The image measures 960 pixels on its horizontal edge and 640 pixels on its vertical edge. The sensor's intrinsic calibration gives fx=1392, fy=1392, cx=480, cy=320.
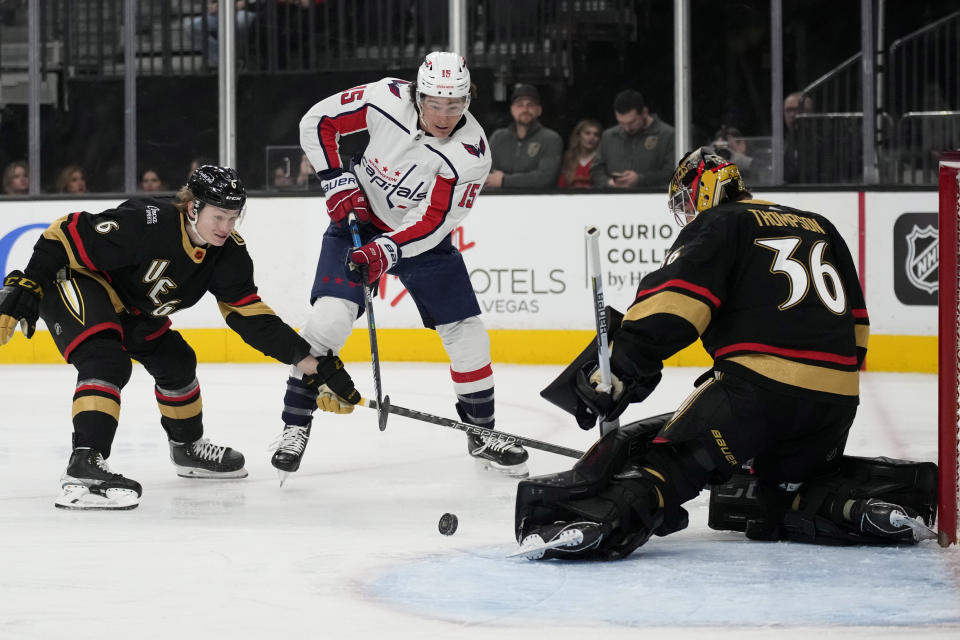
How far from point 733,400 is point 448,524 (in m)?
0.70

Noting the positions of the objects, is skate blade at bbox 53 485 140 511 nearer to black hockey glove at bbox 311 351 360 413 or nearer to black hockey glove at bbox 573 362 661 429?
black hockey glove at bbox 311 351 360 413

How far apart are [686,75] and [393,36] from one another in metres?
1.59

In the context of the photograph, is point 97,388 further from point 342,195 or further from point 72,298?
point 342,195

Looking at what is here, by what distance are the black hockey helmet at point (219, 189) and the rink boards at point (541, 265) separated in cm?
306

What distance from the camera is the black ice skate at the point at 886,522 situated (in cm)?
276

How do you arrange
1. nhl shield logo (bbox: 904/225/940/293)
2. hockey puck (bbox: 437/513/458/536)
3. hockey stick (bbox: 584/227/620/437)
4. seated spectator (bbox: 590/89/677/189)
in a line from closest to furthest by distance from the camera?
hockey stick (bbox: 584/227/620/437) < hockey puck (bbox: 437/513/458/536) < nhl shield logo (bbox: 904/225/940/293) < seated spectator (bbox: 590/89/677/189)

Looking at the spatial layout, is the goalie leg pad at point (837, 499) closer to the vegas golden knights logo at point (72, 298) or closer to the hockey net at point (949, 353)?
the hockey net at point (949, 353)

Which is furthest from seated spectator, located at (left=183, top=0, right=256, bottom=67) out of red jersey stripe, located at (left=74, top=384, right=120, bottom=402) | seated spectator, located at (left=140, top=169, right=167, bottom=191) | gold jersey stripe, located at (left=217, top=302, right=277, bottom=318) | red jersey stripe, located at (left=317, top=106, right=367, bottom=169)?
red jersey stripe, located at (left=74, top=384, right=120, bottom=402)

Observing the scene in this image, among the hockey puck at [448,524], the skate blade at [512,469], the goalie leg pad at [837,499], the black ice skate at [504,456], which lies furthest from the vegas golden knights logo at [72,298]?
the goalie leg pad at [837,499]

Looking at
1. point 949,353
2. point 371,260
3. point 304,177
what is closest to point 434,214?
point 371,260

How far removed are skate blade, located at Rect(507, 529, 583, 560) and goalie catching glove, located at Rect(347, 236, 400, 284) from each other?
1.27 meters

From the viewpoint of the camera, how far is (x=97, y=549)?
2865mm

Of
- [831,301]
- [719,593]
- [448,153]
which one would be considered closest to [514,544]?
[719,593]

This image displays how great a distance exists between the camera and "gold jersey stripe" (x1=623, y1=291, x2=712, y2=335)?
268 centimetres
